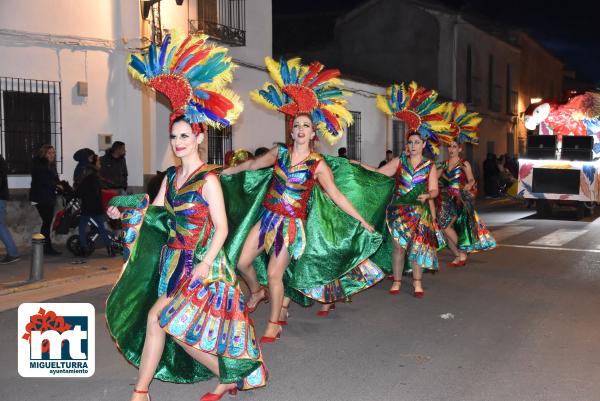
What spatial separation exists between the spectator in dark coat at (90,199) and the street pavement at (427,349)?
2.20m

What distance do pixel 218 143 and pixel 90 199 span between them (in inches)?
236

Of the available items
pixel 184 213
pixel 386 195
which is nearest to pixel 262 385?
pixel 184 213

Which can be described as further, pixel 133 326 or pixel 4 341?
pixel 4 341

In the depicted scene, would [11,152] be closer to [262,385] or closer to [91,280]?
[91,280]

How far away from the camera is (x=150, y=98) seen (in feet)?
45.9

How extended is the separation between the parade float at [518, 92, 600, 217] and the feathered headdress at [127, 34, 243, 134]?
51.3 ft

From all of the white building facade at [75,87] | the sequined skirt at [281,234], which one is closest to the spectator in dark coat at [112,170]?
the white building facade at [75,87]

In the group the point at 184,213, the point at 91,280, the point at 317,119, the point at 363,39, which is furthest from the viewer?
the point at 363,39

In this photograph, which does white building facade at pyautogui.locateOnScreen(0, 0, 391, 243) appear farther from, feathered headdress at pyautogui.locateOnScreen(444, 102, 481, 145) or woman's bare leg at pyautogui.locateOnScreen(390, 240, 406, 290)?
woman's bare leg at pyautogui.locateOnScreen(390, 240, 406, 290)

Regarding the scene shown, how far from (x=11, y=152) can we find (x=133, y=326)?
848cm

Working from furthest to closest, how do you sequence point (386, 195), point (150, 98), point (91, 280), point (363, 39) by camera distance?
point (363, 39) → point (150, 98) → point (91, 280) → point (386, 195)

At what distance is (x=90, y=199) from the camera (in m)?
10.5

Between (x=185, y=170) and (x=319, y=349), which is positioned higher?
(x=185, y=170)

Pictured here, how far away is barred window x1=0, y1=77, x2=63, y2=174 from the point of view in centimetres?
1204
